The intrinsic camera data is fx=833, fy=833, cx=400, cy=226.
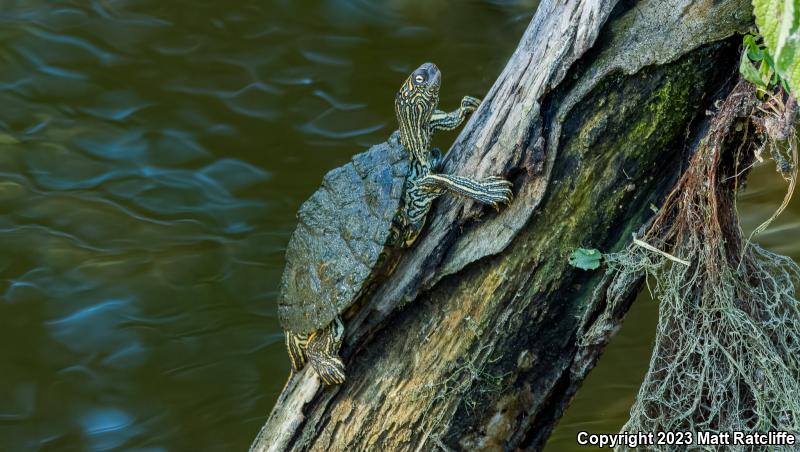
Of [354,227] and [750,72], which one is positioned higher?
[750,72]

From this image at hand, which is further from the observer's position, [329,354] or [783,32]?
[329,354]

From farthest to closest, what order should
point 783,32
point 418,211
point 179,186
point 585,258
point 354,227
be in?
point 179,186 < point 354,227 < point 418,211 < point 585,258 < point 783,32

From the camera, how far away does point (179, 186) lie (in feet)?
18.4

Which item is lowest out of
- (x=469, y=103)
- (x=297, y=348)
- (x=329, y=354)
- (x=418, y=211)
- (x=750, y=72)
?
(x=297, y=348)

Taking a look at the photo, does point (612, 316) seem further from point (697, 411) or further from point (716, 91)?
point (716, 91)

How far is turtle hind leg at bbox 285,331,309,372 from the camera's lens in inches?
109

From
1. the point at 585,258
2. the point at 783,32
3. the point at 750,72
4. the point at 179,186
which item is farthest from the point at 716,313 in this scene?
the point at 179,186

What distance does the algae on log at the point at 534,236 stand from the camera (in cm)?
223

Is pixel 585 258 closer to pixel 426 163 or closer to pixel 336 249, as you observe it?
pixel 426 163

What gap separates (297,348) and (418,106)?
3.05ft

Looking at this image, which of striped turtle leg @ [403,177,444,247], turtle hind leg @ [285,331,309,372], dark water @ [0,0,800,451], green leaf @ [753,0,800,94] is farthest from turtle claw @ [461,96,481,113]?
dark water @ [0,0,800,451]

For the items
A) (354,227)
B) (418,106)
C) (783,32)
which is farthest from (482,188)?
(783,32)

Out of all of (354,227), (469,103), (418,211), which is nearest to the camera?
(418,211)

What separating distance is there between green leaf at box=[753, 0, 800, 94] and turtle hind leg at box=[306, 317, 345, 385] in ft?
5.02
